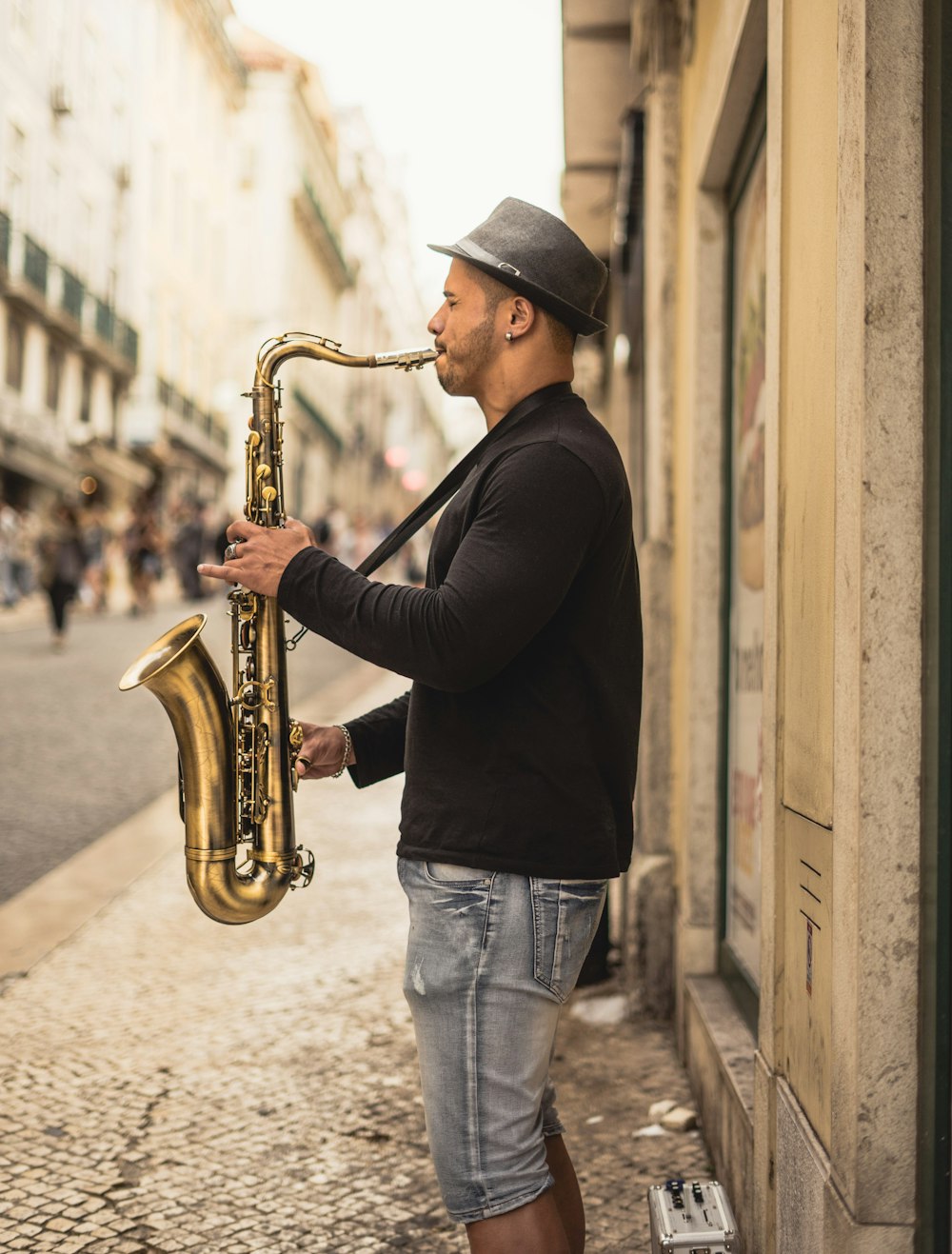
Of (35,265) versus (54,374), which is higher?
(35,265)

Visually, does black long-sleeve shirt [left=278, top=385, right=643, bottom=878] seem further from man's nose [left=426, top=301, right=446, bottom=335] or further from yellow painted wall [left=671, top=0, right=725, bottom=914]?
yellow painted wall [left=671, top=0, right=725, bottom=914]

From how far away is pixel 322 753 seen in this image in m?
2.61

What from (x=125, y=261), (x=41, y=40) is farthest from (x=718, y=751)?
(x=125, y=261)

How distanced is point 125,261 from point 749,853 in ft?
122

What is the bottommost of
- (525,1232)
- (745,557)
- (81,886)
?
(81,886)

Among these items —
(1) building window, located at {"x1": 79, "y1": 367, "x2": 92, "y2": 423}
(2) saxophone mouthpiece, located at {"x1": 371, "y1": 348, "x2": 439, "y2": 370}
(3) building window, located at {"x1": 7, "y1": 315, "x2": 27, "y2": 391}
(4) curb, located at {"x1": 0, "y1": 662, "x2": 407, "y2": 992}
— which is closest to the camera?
(2) saxophone mouthpiece, located at {"x1": 371, "y1": 348, "x2": 439, "y2": 370}

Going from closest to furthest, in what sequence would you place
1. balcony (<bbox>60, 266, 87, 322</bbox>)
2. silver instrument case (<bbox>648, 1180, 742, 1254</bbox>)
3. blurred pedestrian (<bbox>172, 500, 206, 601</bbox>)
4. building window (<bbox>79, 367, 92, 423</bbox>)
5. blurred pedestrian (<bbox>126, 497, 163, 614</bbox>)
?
1. silver instrument case (<bbox>648, 1180, 742, 1254</bbox>)
2. blurred pedestrian (<bbox>126, 497, 163, 614</bbox>)
3. blurred pedestrian (<bbox>172, 500, 206, 601</bbox>)
4. balcony (<bbox>60, 266, 87, 322</bbox>)
5. building window (<bbox>79, 367, 92, 423</bbox>)

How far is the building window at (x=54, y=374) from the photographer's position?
107ft

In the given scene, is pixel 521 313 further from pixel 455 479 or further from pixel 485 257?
pixel 455 479

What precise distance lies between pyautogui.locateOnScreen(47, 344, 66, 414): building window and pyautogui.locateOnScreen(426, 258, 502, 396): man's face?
3194 cm

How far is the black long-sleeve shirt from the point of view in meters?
2.10

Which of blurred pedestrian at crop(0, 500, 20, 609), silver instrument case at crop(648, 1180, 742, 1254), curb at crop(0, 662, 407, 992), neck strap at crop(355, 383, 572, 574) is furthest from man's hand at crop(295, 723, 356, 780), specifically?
blurred pedestrian at crop(0, 500, 20, 609)

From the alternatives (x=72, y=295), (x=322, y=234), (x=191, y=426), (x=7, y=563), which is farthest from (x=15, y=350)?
(x=322, y=234)

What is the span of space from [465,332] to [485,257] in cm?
12
